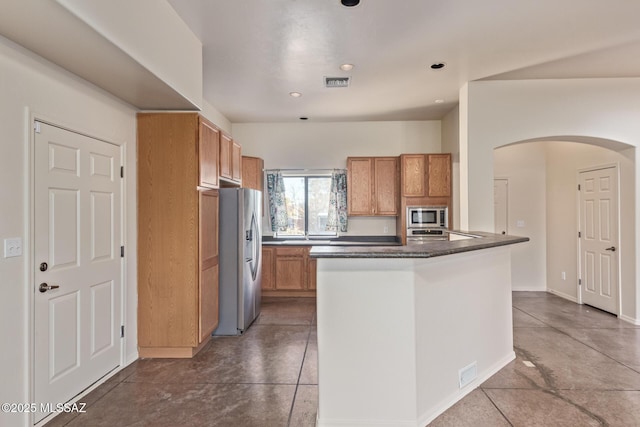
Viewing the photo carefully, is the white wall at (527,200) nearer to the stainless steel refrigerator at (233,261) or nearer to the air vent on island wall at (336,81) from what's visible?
the air vent on island wall at (336,81)

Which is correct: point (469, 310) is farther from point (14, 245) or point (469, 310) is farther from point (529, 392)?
point (14, 245)

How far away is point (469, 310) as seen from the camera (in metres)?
2.50

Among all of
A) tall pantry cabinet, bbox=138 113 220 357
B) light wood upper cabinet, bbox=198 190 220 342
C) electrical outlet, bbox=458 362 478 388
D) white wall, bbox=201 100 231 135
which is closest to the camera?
electrical outlet, bbox=458 362 478 388

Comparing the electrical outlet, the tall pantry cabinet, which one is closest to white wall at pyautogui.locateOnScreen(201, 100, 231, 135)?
the tall pantry cabinet

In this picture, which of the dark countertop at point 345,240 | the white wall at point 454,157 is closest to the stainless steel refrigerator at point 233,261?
A: the dark countertop at point 345,240

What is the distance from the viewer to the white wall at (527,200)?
5562 mm

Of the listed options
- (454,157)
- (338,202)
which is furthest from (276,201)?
(454,157)

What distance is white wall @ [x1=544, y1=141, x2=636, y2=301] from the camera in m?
4.18

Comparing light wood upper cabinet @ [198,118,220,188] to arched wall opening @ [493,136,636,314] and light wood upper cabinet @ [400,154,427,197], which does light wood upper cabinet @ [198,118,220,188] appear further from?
arched wall opening @ [493,136,636,314]

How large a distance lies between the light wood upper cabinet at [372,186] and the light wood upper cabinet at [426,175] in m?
0.26

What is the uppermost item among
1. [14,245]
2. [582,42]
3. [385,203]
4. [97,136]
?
[582,42]

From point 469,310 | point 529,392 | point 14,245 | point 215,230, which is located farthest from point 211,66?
point 529,392

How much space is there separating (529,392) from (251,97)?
4439mm

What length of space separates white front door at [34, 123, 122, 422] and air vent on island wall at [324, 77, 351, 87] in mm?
2387
